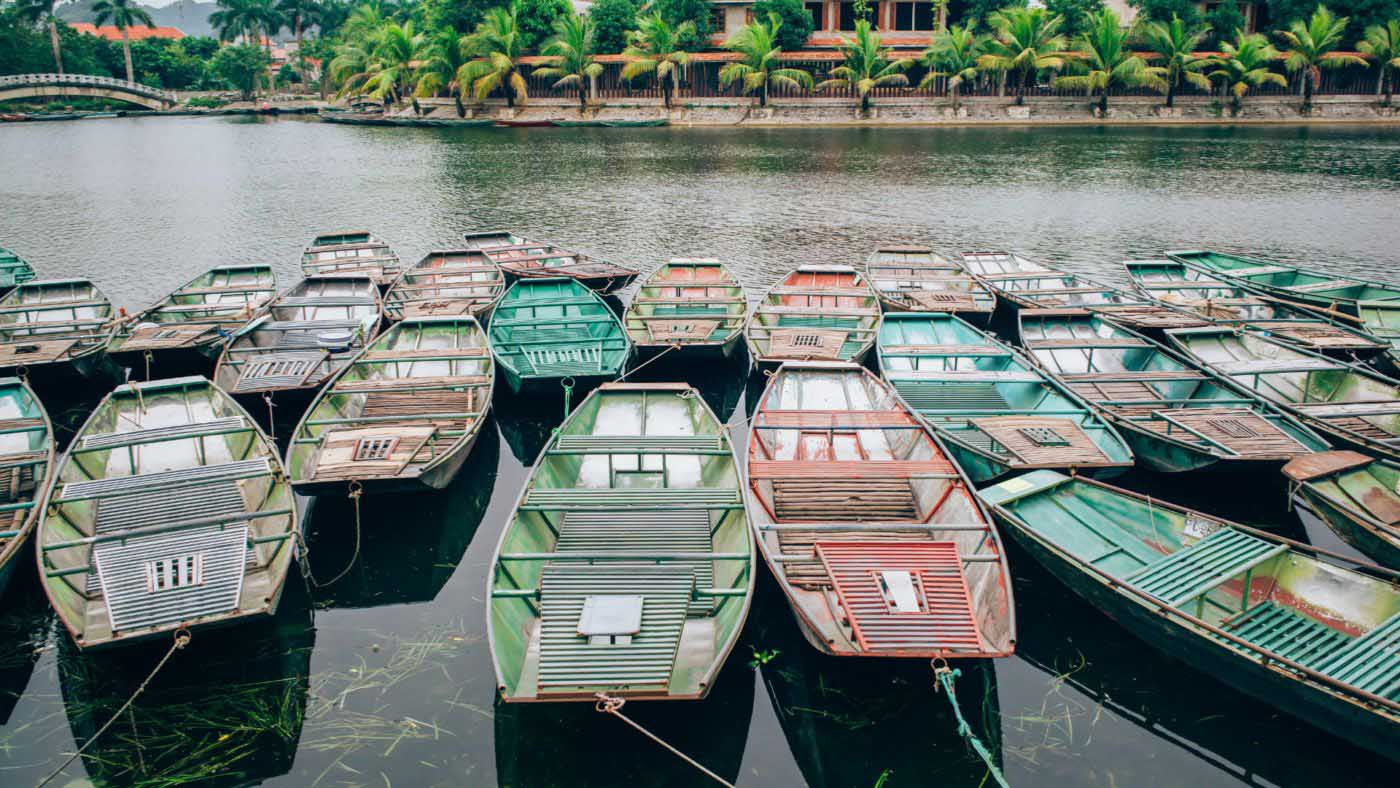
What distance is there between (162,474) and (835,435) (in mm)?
10825

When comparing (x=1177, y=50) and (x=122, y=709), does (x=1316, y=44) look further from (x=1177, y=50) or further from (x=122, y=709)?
(x=122, y=709)

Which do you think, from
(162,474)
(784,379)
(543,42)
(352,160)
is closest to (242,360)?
(162,474)

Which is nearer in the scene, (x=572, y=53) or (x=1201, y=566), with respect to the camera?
(x=1201, y=566)

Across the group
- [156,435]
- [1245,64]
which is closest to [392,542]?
[156,435]

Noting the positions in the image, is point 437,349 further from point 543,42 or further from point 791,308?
point 543,42

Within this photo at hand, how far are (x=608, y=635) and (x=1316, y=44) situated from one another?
282 ft

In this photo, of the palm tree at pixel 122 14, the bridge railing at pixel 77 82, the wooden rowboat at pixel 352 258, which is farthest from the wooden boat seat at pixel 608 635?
the palm tree at pixel 122 14

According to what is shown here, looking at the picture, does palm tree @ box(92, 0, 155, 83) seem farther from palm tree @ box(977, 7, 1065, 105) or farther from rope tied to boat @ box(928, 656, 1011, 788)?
rope tied to boat @ box(928, 656, 1011, 788)

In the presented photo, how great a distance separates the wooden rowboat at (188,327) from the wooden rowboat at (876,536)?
13.2 metres

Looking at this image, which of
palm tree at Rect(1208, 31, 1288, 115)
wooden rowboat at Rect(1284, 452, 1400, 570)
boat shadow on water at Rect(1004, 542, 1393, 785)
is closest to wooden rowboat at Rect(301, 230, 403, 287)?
boat shadow on water at Rect(1004, 542, 1393, 785)

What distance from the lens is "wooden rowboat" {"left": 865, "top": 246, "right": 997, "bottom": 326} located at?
71.1ft

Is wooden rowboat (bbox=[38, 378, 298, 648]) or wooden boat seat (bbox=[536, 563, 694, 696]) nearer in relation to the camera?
wooden boat seat (bbox=[536, 563, 694, 696])

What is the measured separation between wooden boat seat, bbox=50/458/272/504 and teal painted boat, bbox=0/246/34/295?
58.1ft

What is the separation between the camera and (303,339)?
1923cm
